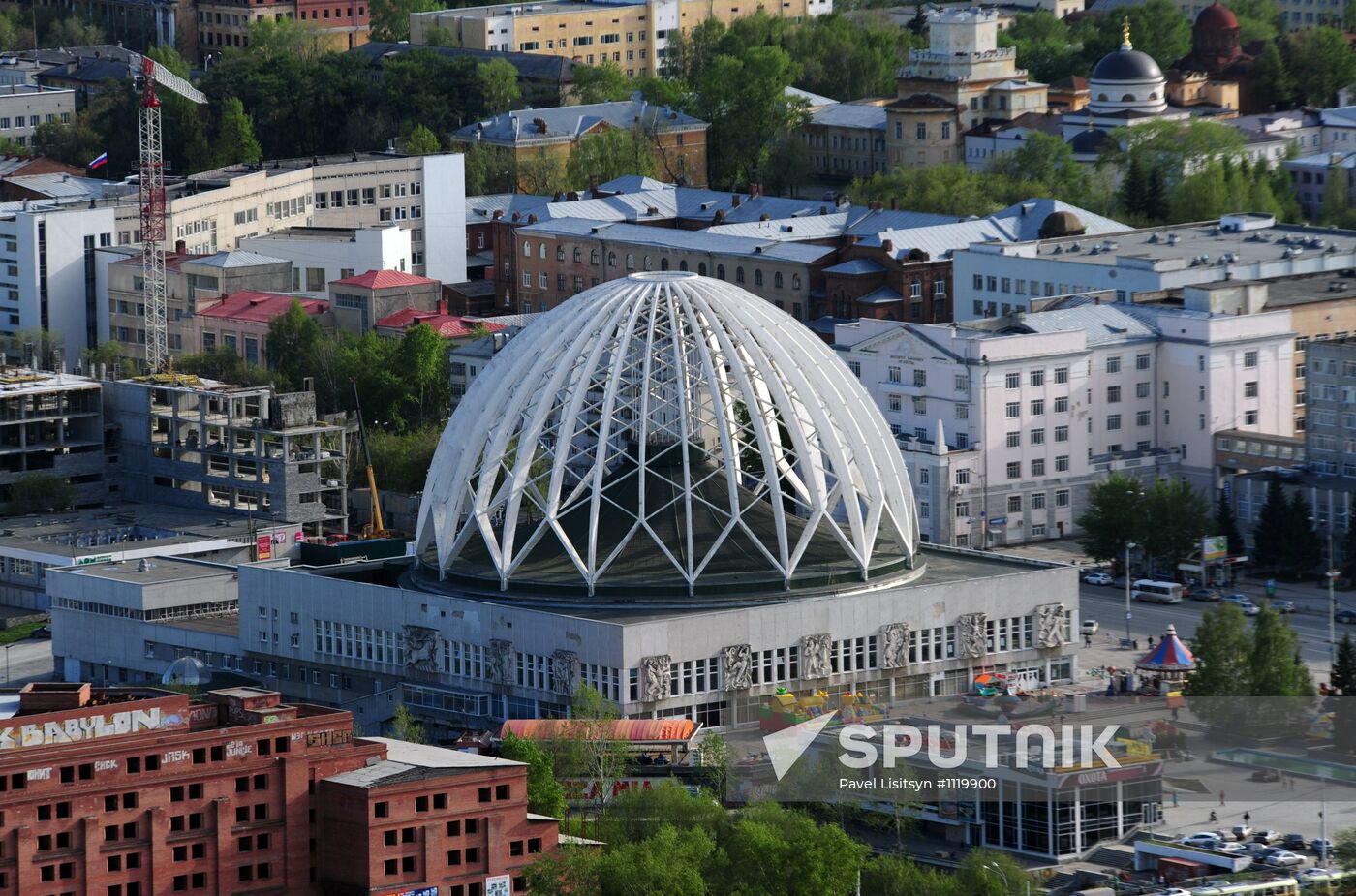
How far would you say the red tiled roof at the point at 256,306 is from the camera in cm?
17462

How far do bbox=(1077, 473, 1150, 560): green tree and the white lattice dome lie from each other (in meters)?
19.4

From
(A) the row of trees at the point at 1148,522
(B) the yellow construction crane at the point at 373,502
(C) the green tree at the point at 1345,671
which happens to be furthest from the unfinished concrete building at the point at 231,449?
(C) the green tree at the point at 1345,671

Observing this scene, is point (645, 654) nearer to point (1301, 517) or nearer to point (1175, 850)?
point (1175, 850)

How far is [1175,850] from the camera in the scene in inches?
3777

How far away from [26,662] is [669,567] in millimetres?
25115

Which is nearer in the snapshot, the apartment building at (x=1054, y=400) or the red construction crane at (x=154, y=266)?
the apartment building at (x=1054, y=400)

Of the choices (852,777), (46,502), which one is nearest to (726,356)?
(852,777)

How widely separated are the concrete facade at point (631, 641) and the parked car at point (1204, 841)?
690 inches

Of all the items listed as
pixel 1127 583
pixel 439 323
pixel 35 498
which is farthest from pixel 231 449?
pixel 1127 583

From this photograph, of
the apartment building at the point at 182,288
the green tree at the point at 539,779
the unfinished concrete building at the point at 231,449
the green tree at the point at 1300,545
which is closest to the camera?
the green tree at the point at 539,779

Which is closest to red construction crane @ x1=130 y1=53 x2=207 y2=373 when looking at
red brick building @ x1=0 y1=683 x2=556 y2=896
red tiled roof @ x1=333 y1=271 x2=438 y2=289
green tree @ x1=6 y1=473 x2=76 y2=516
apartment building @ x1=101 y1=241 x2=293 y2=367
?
apartment building @ x1=101 y1=241 x2=293 y2=367

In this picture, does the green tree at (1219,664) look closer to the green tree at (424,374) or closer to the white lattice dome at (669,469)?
the white lattice dome at (669,469)

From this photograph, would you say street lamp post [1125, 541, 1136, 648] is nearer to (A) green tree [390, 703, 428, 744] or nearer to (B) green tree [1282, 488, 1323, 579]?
(B) green tree [1282, 488, 1323, 579]

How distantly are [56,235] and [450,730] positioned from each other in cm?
7375
